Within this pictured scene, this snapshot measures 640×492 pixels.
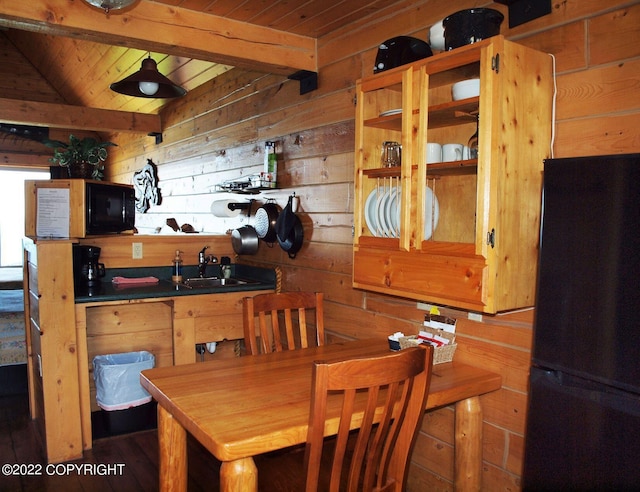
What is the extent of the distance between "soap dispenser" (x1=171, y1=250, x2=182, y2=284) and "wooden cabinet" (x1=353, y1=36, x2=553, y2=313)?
1.62 m

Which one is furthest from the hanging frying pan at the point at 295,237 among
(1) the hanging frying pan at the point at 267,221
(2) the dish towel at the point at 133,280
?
(2) the dish towel at the point at 133,280

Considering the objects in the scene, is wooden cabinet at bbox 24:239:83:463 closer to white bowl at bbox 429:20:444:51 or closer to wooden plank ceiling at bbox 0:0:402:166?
wooden plank ceiling at bbox 0:0:402:166

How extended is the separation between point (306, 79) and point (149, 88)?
3.89 ft

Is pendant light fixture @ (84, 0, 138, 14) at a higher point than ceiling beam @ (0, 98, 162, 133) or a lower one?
lower

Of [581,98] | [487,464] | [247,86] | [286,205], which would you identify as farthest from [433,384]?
[247,86]

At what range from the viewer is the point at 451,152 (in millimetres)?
1934

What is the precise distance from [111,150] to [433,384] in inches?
246

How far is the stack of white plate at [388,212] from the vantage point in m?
2.02

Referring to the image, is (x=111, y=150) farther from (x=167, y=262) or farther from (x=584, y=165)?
(x=584, y=165)

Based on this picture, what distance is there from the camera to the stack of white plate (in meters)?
2.02

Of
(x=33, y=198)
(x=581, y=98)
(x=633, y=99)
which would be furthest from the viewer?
(x=33, y=198)

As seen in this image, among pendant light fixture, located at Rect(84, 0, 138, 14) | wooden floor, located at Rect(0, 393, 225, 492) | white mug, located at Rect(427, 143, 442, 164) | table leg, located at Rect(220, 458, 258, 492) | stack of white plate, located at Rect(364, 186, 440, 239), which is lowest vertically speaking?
wooden floor, located at Rect(0, 393, 225, 492)

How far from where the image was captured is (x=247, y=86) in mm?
3664

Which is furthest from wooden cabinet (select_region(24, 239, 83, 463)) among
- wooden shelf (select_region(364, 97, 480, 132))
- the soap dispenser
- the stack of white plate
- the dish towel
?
wooden shelf (select_region(364, 97, 480, 132))
